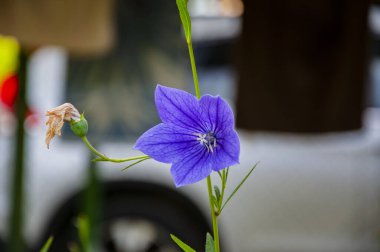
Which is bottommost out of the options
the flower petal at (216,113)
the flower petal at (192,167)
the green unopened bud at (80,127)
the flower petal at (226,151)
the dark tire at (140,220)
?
the dark tire at (140,220)

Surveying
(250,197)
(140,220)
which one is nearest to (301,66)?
(250,197)

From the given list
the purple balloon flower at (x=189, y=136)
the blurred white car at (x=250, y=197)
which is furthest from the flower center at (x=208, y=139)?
the blurred white car at (x=250, y=197)

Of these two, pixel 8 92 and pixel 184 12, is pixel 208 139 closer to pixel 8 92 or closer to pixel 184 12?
pixel 184 12

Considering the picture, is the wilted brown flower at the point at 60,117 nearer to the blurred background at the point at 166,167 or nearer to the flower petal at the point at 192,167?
the flower petal at the point at 192,167

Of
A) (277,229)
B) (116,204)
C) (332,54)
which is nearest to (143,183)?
(116,204)

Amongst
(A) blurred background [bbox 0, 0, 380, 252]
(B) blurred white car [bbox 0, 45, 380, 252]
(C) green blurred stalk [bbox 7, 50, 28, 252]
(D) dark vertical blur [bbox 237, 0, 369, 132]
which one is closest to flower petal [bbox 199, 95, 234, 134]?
(C) green blurred stalk [bbox 7, 50, 28, 252]

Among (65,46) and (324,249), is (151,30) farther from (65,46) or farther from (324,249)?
(324,249)

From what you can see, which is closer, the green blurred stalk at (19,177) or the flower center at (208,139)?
the flower center at (208,139)

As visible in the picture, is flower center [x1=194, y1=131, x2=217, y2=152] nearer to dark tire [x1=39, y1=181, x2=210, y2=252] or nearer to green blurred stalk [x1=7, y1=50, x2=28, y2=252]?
green blurred stalk [x1=7, y1=50, x2=28, y2=252]
